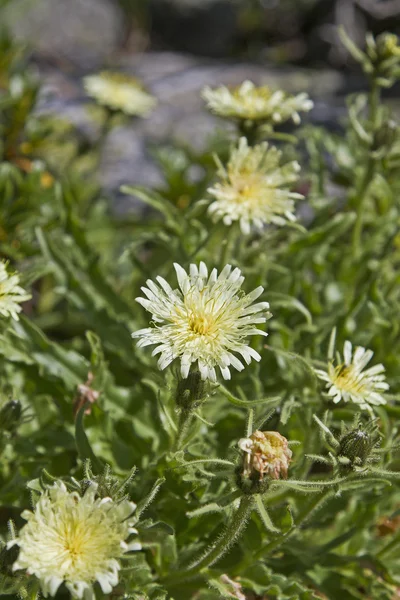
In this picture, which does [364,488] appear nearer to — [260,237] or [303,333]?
[303,333]

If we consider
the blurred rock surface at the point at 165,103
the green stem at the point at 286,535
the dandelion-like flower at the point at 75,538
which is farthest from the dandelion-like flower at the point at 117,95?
the dandelion-like flower at the point at 75,538

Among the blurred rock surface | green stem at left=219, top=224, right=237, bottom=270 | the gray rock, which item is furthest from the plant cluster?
the gray rock

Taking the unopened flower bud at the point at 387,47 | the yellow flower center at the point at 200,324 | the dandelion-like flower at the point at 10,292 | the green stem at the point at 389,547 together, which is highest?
the unopened flower bud at the point at 387,47

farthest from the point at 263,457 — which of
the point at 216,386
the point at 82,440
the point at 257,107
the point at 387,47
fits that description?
the point at 387,47

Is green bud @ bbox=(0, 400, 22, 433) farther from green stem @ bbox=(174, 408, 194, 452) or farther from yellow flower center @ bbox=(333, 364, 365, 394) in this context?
yellow flower center @ bbox=(333, 364, 365, 394)

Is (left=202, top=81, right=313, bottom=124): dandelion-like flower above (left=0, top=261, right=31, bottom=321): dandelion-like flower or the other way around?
above

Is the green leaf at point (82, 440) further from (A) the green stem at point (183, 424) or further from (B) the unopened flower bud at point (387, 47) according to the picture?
(B) the unopened flower bud at point (387, 47)

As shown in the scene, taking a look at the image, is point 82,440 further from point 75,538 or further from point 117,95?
point 117,95
